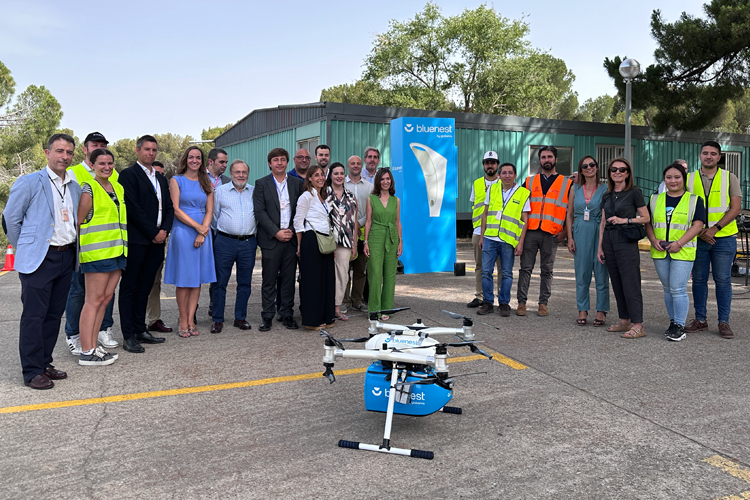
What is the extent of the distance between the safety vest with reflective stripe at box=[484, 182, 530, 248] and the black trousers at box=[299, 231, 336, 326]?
2.10 m

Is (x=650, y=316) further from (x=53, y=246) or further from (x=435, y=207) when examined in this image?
(x=53, y=246)

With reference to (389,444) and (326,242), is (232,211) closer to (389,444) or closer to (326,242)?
(326,242)

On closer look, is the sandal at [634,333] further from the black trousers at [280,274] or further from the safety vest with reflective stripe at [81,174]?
the safety vest with reflective stripe at [81,174]

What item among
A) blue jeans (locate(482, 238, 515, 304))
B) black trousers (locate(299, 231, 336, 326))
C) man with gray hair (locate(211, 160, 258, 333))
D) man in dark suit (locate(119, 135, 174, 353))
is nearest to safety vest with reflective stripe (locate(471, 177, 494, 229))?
blue jeans (locate(482, 238, 515, 304))

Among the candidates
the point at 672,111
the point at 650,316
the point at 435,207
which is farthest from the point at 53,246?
the point at 672,111

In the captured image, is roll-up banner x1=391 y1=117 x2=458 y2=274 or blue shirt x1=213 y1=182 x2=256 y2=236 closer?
blue shirt x1=213 y1=182 x2=256 y2=236

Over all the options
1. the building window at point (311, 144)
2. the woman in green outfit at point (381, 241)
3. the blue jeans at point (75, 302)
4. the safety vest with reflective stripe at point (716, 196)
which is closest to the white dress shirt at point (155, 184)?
the blue jeans at point (75, 302)

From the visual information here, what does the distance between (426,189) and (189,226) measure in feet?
18.3

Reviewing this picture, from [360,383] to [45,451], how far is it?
2.16m

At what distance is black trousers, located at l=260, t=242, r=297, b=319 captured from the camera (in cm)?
661

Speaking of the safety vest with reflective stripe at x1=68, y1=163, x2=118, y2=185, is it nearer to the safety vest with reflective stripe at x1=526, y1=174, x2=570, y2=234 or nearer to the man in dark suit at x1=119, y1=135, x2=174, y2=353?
the man in dark suit at x1=119, y1=135, x2=174, y2=353

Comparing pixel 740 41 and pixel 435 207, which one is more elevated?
pixel 740 41

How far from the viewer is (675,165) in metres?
6.09

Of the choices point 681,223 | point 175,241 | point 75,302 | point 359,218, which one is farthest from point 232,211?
point 681,223
